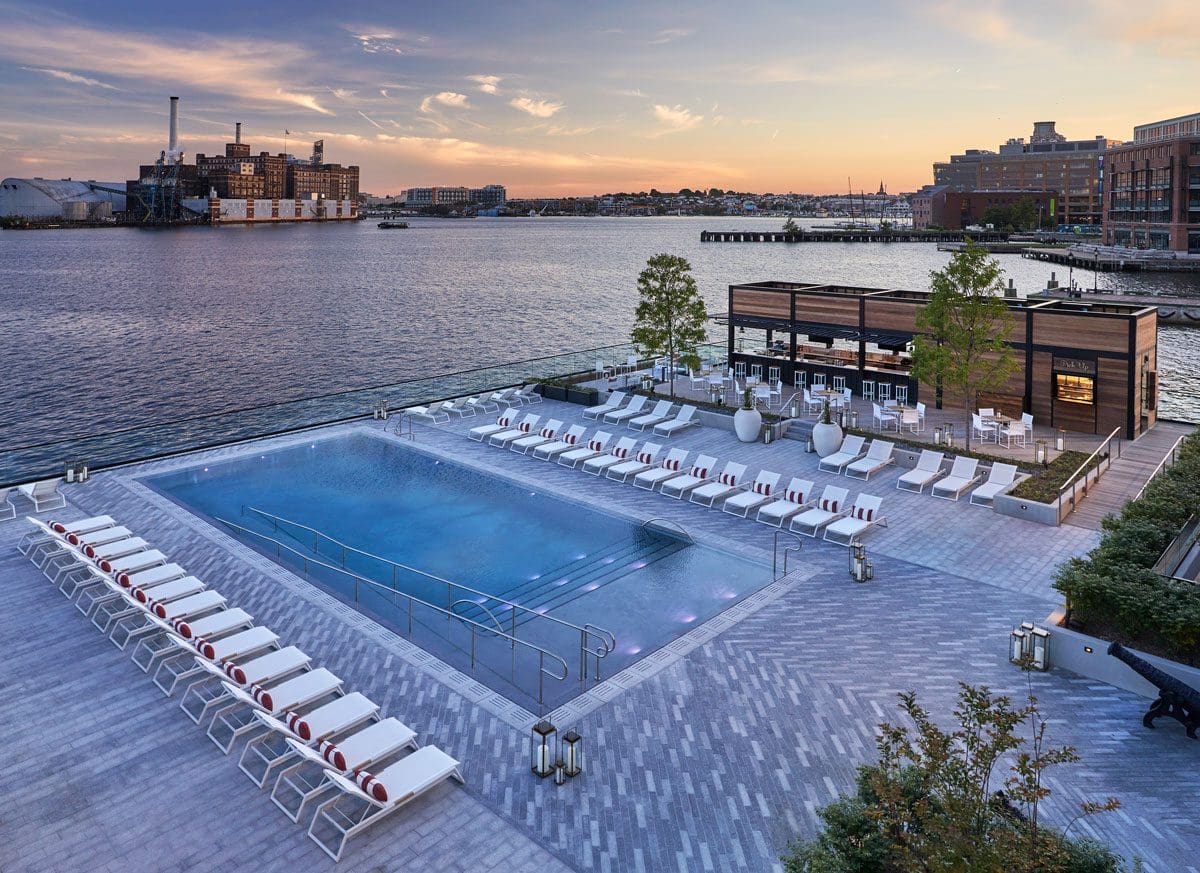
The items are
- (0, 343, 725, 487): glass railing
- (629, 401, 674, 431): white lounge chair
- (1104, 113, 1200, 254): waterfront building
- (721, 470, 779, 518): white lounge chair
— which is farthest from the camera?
(1104, 113, 1200, 254): waterfront building

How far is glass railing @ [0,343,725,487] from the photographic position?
1961cm

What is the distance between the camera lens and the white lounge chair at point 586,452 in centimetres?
2083

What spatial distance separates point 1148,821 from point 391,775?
23.2 ft

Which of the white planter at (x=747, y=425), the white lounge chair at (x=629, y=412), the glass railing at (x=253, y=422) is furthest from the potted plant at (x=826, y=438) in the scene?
the glass railing at (x=253, y=422)

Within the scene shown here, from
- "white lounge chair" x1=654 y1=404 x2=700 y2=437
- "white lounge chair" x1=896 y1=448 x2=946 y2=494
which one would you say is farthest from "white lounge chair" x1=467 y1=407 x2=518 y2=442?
"white lounge chair" x1=896 y1=448 x2=946 y2=494

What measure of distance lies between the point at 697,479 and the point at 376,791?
1168cm

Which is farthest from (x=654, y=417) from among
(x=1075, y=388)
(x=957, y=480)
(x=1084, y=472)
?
(x=1075, y=388)

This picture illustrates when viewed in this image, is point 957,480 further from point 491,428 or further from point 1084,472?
point 491,428

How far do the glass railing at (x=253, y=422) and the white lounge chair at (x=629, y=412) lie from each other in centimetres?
451

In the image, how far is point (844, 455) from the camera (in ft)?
67.7

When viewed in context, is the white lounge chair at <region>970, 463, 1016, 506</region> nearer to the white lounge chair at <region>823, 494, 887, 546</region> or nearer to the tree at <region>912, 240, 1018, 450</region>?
the tree at <region>912, 240, 1018, 450</region>

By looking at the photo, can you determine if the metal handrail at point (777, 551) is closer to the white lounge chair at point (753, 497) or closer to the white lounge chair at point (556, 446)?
the white lounge chair at point (753, 497)

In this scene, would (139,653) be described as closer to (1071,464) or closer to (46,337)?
(1071,464)

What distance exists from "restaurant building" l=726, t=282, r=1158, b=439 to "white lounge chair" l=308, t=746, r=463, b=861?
62.4 ft
